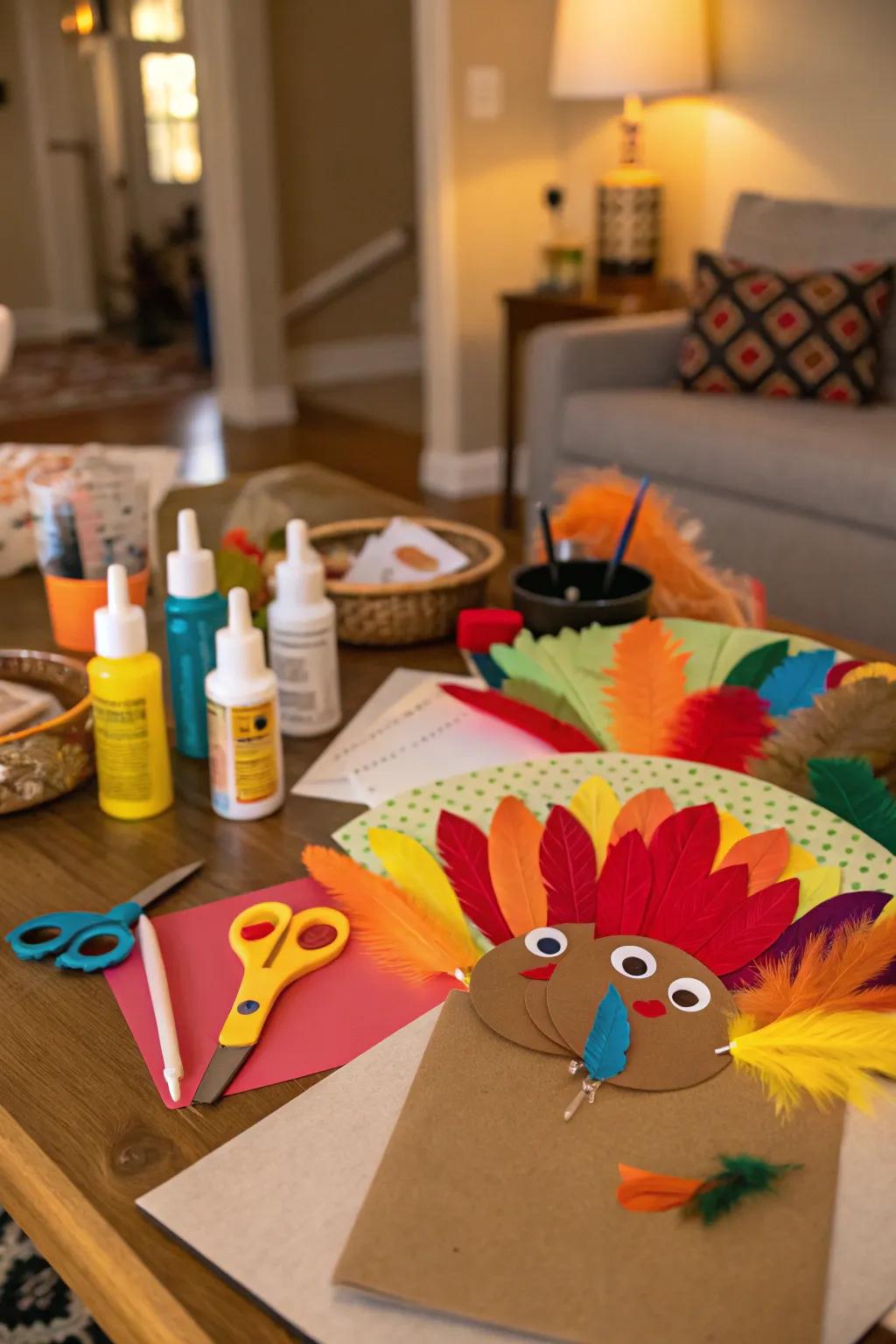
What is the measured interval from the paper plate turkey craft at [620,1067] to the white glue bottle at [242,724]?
0.12 m

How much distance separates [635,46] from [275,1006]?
3121 millimetres

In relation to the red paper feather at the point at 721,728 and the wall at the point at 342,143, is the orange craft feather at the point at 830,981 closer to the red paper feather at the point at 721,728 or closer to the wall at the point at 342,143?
the red paper feather at the point at 721,728

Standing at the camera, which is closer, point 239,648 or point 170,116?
point 239,648

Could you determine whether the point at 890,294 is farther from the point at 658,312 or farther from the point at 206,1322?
the point at 206,1322

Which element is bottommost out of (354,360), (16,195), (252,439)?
(252,439)

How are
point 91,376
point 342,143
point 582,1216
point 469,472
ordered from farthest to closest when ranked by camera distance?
point 91,376, point 342,143, point 469,472, point 582,1216

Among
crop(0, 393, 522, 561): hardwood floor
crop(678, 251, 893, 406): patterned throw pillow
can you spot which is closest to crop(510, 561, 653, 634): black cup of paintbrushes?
crop(678, 251, 893, 406): patterned throw pillow

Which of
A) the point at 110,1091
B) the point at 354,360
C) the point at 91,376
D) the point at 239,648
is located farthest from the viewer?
the point at 91,376

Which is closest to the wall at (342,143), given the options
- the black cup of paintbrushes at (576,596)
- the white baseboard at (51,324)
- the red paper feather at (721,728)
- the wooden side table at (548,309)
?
the wooden side table at (548,309)

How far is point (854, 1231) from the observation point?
56cm

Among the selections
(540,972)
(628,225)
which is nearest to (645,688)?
(540,972)

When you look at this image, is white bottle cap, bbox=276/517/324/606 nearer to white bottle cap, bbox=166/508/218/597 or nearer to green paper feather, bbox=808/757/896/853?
white bottle cap, bbox=166/508/218/597

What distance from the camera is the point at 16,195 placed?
786 cm

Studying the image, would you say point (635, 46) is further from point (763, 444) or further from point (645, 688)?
point (645, 688)
